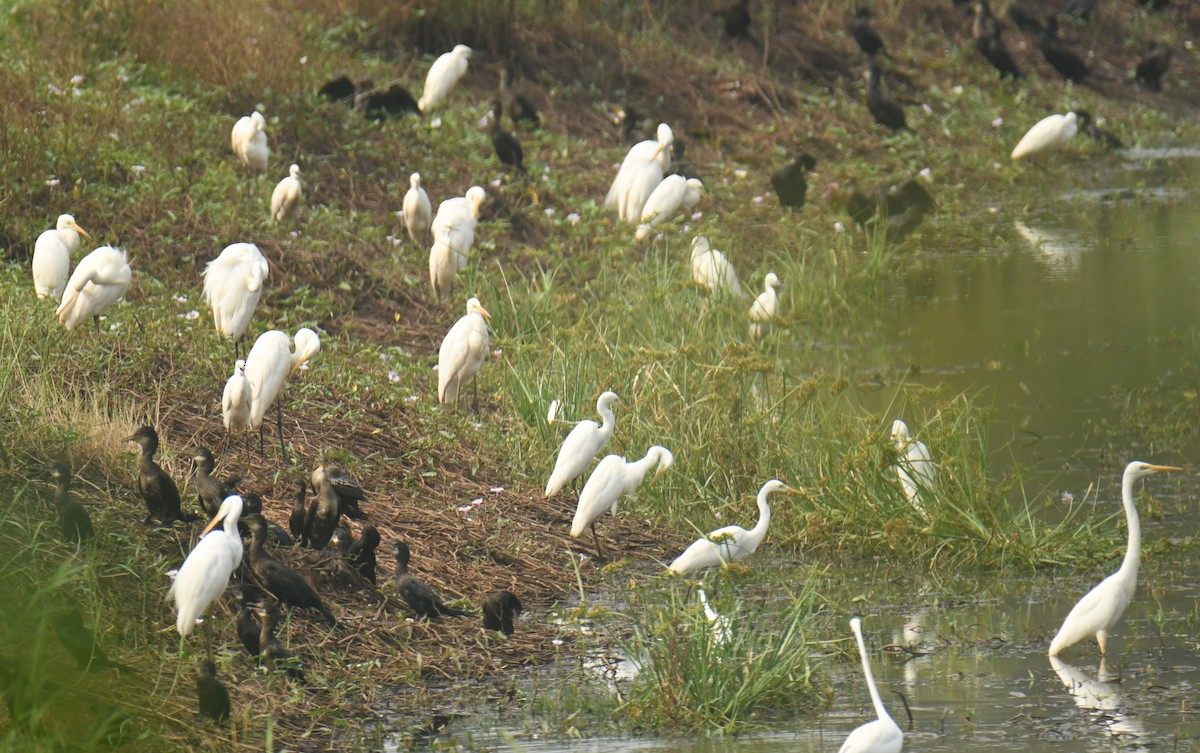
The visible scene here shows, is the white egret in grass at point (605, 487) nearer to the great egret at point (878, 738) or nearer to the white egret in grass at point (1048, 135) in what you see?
the great egret at point (878, 738)

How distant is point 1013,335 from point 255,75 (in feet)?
21.7

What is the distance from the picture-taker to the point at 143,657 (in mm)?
5625

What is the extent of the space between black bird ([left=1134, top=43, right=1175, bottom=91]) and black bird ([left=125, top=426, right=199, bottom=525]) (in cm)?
1664

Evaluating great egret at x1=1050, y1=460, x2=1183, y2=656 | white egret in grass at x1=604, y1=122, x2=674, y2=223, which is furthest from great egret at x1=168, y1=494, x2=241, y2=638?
white egret in grass at x1=604, y1=122, x2=674, y2=223

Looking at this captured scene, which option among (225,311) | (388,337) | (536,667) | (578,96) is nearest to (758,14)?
(578,96)

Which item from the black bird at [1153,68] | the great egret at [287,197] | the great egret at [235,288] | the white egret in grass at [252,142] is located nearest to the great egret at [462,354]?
the great egret at [235,288]

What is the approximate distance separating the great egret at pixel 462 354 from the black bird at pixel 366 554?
246 cm

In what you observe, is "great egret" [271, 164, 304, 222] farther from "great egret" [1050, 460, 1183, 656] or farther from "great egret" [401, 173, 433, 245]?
"great egret" [1050, 460, 1183, 656]

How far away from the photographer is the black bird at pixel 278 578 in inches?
238

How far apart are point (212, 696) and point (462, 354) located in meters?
4.03

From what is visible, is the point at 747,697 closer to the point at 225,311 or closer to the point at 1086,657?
the point at 1086,657

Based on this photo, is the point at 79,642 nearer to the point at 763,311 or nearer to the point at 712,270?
the point at 763,311

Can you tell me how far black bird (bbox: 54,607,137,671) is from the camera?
4992mm

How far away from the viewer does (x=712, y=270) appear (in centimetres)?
1102
